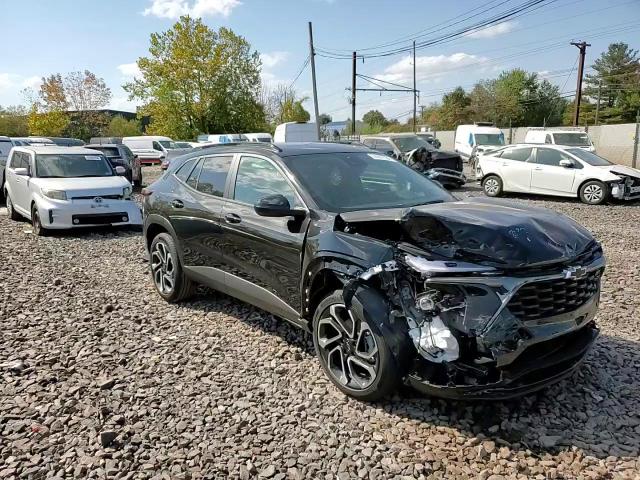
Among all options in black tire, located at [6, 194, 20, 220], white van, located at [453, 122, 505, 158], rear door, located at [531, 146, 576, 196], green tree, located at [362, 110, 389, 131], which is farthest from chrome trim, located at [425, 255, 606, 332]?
green tree, located at [362, 110, 389, 131]

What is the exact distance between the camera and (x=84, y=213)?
31.1 feet

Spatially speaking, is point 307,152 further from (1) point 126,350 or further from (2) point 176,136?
(2) point 176,136

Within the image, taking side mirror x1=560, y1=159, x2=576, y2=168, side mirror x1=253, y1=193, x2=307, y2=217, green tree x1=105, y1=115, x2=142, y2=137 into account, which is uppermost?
green tree x1=105, y1=115, x2=142, y2=137

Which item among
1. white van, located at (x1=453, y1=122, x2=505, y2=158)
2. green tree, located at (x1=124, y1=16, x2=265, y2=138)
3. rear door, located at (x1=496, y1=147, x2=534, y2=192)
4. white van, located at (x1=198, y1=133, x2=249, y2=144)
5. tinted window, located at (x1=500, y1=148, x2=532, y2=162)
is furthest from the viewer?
green tree, located at (x1=124, y1=16, x2=265, y2=138)

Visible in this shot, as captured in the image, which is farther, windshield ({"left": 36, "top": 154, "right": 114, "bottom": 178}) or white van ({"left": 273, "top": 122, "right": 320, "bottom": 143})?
white van ({"left": 273, "top": 122, "right": 320, "bottom": 143})

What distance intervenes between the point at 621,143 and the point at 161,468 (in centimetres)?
2733

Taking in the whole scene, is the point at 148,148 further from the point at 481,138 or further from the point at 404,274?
the point at 404,274

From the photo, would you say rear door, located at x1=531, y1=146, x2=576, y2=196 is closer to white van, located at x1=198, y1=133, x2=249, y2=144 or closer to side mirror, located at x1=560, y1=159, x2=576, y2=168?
side mirror, located at x1=560, y1=159, x2=576, y2=168

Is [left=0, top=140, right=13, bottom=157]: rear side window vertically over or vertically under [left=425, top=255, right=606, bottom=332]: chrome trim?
over

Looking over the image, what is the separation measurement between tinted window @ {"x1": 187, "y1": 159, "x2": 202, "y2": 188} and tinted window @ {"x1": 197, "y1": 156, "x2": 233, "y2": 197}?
2.6 inches

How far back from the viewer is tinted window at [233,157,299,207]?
4.16 metres

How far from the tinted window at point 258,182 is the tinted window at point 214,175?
0.75 feet

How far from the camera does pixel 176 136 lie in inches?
1827

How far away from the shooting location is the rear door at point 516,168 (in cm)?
1425
